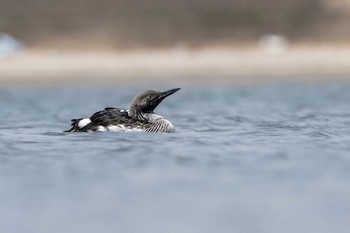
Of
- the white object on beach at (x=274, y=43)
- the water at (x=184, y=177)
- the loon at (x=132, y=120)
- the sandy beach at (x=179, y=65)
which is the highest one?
the white object on beach at (x=274, y=43)

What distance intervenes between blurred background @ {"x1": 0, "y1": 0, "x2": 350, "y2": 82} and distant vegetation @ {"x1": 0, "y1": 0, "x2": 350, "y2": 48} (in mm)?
44

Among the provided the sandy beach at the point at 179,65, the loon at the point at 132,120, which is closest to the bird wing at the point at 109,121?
the loon at the point at 132,120

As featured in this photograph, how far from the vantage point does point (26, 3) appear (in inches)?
1962

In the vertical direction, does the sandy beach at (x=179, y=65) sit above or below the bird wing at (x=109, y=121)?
above

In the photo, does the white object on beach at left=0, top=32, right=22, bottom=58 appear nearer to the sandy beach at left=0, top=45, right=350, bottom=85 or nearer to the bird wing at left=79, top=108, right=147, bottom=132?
the sandy beach at left=0, top=45, right=350, bottom=85

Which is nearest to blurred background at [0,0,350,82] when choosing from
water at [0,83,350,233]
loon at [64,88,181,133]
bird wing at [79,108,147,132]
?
water at [0,83,350,233]

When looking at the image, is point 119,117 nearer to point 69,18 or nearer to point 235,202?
point 235,202

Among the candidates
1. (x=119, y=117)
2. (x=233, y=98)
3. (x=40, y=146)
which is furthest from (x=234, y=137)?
(x=233, y=98)

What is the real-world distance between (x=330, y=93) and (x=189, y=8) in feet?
74.9

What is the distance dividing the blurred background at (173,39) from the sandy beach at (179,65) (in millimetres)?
39

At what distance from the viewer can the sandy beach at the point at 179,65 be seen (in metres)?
37.6

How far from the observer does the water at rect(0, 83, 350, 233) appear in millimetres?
8266

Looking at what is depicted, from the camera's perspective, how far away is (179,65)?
40.7m

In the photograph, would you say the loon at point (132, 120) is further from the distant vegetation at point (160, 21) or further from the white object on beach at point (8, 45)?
the distant vegetation at point (160, 21)
